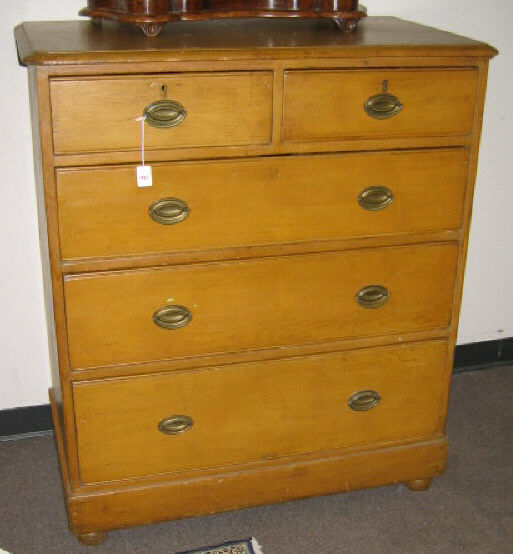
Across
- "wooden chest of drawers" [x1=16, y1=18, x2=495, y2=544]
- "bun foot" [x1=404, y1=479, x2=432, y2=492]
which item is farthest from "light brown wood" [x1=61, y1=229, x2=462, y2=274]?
"bun foot" [x1=404, y1=479, x2=432, y2=492]

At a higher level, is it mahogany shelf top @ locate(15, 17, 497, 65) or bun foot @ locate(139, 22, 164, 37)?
bun foot @ locate(139, 22, 164, 37)

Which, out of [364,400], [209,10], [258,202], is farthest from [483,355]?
[209,10]

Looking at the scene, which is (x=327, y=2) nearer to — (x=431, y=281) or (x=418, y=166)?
(x=418, y=166)

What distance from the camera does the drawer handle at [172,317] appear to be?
1750 millimetres

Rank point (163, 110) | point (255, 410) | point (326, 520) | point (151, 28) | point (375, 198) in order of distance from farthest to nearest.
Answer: point (326, 520) < point (255, 410) < point (375, 198) < point (151, 28) < point (163, 110)

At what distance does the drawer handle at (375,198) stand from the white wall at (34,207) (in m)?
0.74

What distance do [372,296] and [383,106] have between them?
474mm

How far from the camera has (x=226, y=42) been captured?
5.48 feet

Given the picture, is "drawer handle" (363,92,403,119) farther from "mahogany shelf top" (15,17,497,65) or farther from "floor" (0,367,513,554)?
"floor" (0,367,513,554)

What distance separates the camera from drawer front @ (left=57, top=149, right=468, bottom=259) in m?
1.62

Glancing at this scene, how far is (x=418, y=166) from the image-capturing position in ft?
5.89

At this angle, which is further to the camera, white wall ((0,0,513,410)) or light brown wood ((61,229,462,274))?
white wall ((0,0,513,410))

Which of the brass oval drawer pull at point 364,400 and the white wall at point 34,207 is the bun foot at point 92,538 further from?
the brass oval drawer pull at point 364,400

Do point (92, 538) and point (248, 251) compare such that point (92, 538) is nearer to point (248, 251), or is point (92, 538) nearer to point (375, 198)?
point (248, 251)
